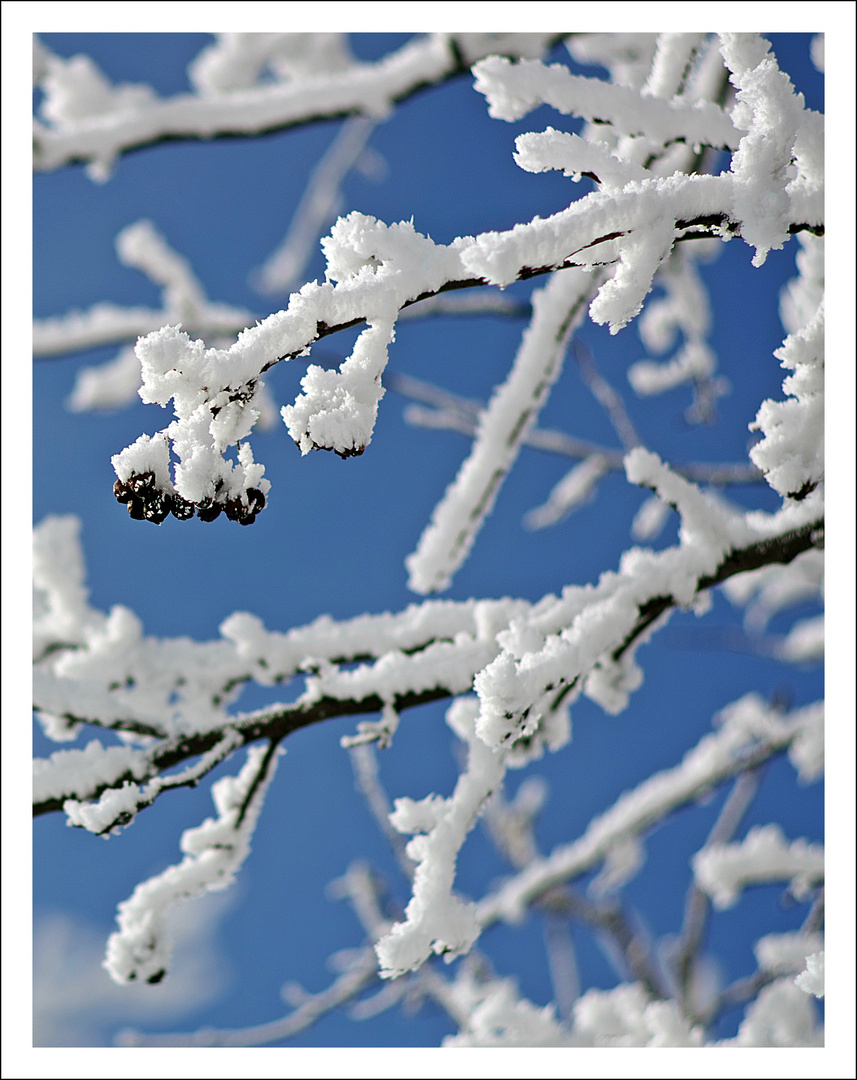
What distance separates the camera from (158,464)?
0.73 metres

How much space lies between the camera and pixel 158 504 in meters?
0.72

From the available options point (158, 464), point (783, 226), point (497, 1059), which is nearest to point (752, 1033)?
point (497, 1059)

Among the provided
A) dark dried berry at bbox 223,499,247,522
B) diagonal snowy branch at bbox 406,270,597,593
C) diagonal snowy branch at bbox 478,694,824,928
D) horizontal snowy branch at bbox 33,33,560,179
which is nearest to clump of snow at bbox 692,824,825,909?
diagonal snowy branch at bbox 478,694,824,928

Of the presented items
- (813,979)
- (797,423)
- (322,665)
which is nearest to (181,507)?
(322,665)

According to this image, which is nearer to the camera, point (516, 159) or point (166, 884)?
point (516, 159)

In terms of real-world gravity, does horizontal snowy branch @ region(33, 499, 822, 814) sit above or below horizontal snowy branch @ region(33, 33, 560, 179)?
below

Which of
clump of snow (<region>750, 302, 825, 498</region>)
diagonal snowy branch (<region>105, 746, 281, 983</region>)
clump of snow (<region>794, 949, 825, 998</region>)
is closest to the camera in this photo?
clump of snow (<region>750, 302, 825, 498</region>)

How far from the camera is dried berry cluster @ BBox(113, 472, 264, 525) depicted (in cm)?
71

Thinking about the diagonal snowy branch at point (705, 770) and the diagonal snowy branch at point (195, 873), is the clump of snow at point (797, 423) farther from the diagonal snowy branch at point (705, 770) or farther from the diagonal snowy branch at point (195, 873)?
the diagonal snowy branch at point (705, 770)

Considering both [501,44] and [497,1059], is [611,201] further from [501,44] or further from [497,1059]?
[497,1059]

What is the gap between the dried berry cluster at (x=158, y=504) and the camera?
71cm

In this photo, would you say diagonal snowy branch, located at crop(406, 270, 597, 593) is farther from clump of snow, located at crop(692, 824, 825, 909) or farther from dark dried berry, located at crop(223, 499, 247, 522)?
clump of snow, located at crop(692, 824, 825, 909)

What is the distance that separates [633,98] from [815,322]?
17.0 inches

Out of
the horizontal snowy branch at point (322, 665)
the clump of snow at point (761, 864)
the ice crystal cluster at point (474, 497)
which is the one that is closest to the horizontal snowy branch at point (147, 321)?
the ice crystal cluster at point (474, 497)
